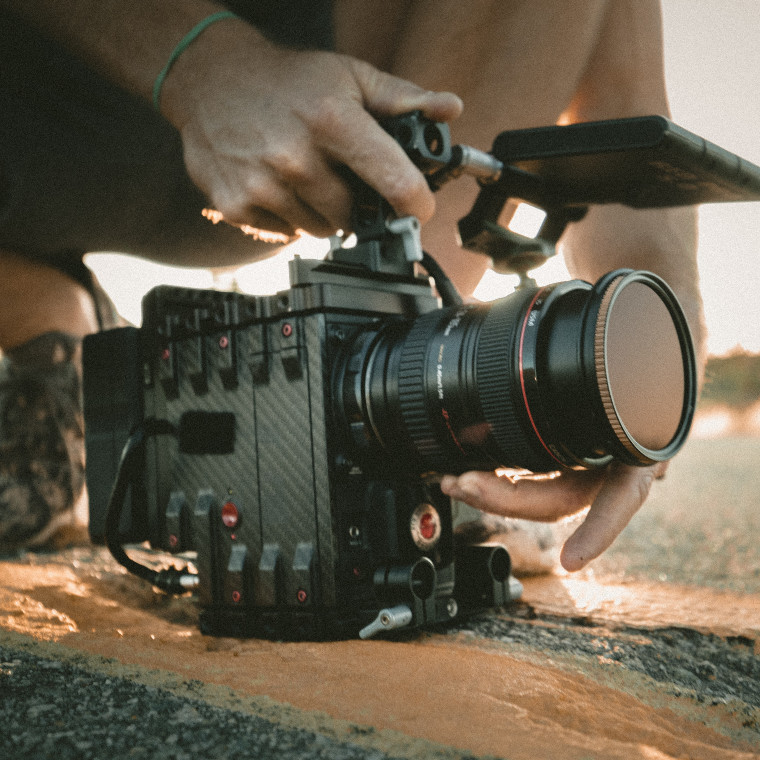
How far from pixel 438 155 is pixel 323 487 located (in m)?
0.63

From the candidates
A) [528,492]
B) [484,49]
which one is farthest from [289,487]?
[484,49]

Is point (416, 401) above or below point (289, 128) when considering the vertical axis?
below

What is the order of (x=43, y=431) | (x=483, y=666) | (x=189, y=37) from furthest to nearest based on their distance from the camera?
1. (x=43, y=431)
2. (x=189, y=37)
3. (x=483, y=666)

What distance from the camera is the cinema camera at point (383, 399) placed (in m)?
1.07

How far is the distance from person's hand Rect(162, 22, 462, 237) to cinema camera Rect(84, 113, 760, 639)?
0.21 ft

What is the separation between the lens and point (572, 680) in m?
1.00

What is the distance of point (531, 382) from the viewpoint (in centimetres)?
104

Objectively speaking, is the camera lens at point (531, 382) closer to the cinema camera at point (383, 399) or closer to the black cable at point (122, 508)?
the cinema camera at point (383, 399)

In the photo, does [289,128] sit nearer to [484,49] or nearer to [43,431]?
[484,49]

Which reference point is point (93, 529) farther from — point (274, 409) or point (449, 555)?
point (449, 555)

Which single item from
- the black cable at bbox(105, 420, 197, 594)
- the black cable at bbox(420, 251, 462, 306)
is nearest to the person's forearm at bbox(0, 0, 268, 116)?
the black cable at bbox(420, 251, 462, 306)

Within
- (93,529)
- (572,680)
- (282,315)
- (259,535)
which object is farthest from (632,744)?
(93,529)

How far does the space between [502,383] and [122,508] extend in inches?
30.4

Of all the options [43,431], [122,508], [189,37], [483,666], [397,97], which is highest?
[189,37]
